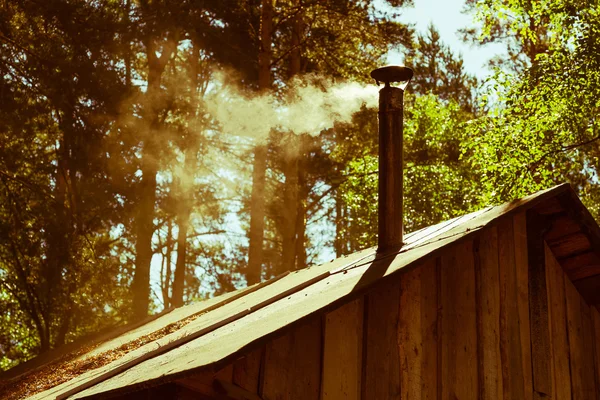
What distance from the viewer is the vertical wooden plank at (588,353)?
783cm

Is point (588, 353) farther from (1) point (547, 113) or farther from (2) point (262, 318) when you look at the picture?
(1) point (547, 113)

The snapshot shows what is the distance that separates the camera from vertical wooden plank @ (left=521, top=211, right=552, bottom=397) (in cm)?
705

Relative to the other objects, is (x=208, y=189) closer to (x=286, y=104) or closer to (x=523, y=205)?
(x=286, y=104)

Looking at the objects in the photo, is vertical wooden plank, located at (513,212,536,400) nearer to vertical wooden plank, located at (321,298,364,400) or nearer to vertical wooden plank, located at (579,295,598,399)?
vertical wooden plank, located at (579,295,598,399)

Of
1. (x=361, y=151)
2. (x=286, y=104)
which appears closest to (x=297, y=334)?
(x=286, y=104)

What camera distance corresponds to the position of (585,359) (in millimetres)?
7879

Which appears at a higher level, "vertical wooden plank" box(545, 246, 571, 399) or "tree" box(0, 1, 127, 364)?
"tree" box(0, 1, 127, 364)

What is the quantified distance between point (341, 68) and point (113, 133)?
23.7 feet

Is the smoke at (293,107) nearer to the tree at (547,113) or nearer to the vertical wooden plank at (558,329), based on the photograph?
the tree at (547,113)

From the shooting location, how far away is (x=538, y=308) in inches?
285

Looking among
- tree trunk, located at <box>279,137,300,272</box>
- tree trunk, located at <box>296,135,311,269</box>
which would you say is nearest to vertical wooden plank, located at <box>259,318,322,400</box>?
tree trunk, located at <box>279,137,300,272</box>

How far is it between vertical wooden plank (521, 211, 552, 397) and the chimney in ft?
4.12

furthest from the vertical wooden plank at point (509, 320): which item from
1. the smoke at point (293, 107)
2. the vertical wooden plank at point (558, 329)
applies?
the smoke at point (293, 107)

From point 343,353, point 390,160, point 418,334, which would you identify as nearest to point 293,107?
Answer: point 390,160
